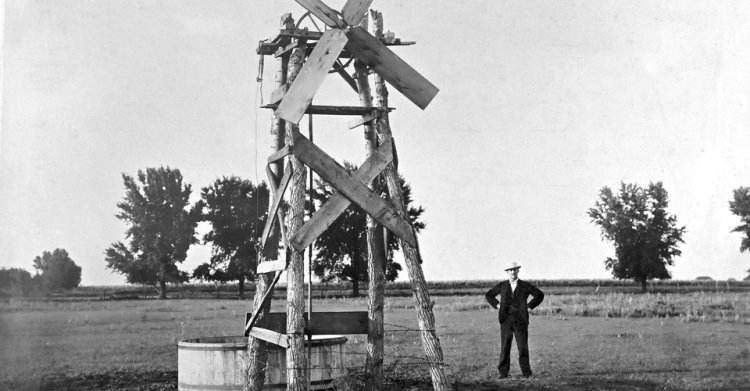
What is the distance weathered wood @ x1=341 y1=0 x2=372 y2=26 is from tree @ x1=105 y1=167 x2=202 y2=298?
4273cm

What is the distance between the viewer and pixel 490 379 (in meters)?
14.1

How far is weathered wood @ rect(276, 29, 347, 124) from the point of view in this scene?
9.39 metres

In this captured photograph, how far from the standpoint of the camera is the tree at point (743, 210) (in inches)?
2480

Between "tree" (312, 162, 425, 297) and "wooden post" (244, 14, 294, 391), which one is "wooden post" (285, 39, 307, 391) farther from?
"tree" (312, 162, 425, 297)

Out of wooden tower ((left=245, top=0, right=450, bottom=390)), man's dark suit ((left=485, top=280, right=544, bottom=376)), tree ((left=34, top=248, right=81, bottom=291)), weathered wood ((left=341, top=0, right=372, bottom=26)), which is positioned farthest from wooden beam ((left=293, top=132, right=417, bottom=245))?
tree ((left=34, top=248, right=81, bottom=291))

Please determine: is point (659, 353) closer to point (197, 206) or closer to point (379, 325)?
point (379, 325)

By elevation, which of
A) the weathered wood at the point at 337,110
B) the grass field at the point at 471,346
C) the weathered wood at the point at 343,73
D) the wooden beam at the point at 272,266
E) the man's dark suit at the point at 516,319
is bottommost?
the grass field at the point at 471,346

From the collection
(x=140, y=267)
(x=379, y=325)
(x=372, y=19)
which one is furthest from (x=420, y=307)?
(x=140, y=267)

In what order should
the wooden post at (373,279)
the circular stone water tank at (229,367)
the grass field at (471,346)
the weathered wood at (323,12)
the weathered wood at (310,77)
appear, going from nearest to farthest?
the weathered wood at (310,77)
the weathered wood at (323,12)
the wooden post at (373,279)
the circular stone water tank at (229,367)
the grass field at (471,346)

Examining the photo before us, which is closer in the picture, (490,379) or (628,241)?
(490,379)

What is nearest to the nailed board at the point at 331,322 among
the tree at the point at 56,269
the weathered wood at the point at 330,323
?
the weathered wood at the point at 330,323

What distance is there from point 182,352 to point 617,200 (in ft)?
185

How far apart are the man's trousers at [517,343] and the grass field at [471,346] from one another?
0.28 metres

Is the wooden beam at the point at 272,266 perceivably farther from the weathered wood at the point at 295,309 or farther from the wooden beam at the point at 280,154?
the wooden beam at the point at 280,154
